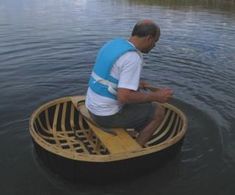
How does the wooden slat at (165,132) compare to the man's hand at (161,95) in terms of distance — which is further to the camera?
the wooden slat at (165,132)

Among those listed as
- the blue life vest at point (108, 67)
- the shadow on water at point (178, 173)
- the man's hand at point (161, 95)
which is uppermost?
the blue life vest at point (108, 67)

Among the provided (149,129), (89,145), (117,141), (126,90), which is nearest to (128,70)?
(126,90)

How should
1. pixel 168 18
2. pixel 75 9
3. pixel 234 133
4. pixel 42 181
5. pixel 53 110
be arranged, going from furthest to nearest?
pixel 75 9 < pixel 168 18 < pixel 234 133 < pixel 53 110 < pixel 42 181

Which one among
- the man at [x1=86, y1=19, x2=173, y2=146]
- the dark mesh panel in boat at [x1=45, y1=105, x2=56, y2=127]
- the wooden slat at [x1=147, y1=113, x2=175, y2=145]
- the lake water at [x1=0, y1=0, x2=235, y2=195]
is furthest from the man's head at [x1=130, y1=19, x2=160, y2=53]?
the dark mesh panel in boat at [x1=45, y1=105, x2=56, y2=127]

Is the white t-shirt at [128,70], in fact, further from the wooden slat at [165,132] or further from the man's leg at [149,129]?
the wooden slat at [165,132]

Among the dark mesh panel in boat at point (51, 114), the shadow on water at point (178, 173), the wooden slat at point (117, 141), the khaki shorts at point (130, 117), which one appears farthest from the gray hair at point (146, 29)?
the dark mesh panel in boat at point (51, 114)

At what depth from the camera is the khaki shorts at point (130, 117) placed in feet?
22.4

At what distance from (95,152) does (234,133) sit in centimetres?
340

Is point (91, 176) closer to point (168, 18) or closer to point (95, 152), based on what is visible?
point (95, 152)

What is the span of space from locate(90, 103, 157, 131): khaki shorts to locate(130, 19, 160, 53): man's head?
1132 mm

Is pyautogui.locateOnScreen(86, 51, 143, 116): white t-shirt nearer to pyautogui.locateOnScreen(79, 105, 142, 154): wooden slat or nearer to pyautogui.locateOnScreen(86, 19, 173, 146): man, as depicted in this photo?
pyautogui.locateOnScreen(86, 19, 173, 146): man

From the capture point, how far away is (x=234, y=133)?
28.4ft

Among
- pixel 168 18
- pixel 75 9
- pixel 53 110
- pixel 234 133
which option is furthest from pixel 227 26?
pixel 53 110

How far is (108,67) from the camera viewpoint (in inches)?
249
